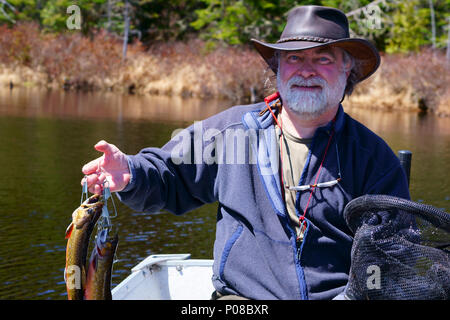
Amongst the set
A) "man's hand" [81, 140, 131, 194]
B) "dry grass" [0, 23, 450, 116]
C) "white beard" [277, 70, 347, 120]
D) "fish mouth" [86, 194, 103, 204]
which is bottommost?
"fish mouth" [86, 194, 103, 204]

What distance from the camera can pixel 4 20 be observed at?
38281mm

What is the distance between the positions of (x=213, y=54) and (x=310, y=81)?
1173 inches

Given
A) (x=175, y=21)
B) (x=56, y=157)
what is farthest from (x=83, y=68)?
(x=56, y=157)

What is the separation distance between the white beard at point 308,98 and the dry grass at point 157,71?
2439 cm

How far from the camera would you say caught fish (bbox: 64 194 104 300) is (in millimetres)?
2660

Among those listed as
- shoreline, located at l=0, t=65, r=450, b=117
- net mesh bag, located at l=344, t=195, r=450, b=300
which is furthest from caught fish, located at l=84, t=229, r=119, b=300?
shoreline, located at l=0, t=65, r=450, b=117

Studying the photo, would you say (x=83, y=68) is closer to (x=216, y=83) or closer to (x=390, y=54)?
(x=216, y=83)

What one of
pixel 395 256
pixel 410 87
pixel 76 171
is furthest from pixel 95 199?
pixel 410 87

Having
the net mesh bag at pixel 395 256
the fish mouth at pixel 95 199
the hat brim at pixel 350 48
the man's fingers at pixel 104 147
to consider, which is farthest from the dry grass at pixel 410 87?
the fish mouth at pixel 95 199

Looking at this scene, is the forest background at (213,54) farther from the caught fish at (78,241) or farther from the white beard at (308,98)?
the caught fish at (78,241)

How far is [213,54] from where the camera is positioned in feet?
107

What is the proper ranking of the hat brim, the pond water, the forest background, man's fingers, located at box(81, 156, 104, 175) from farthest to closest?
1. the forest background
2. the pond water
3. the hat brim
4. man's fingers, located at box(81, 156, 104, 175)

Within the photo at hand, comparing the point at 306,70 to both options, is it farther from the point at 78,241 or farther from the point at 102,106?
the point at 102,106

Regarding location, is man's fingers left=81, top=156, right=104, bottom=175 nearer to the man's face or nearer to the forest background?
the man's face
